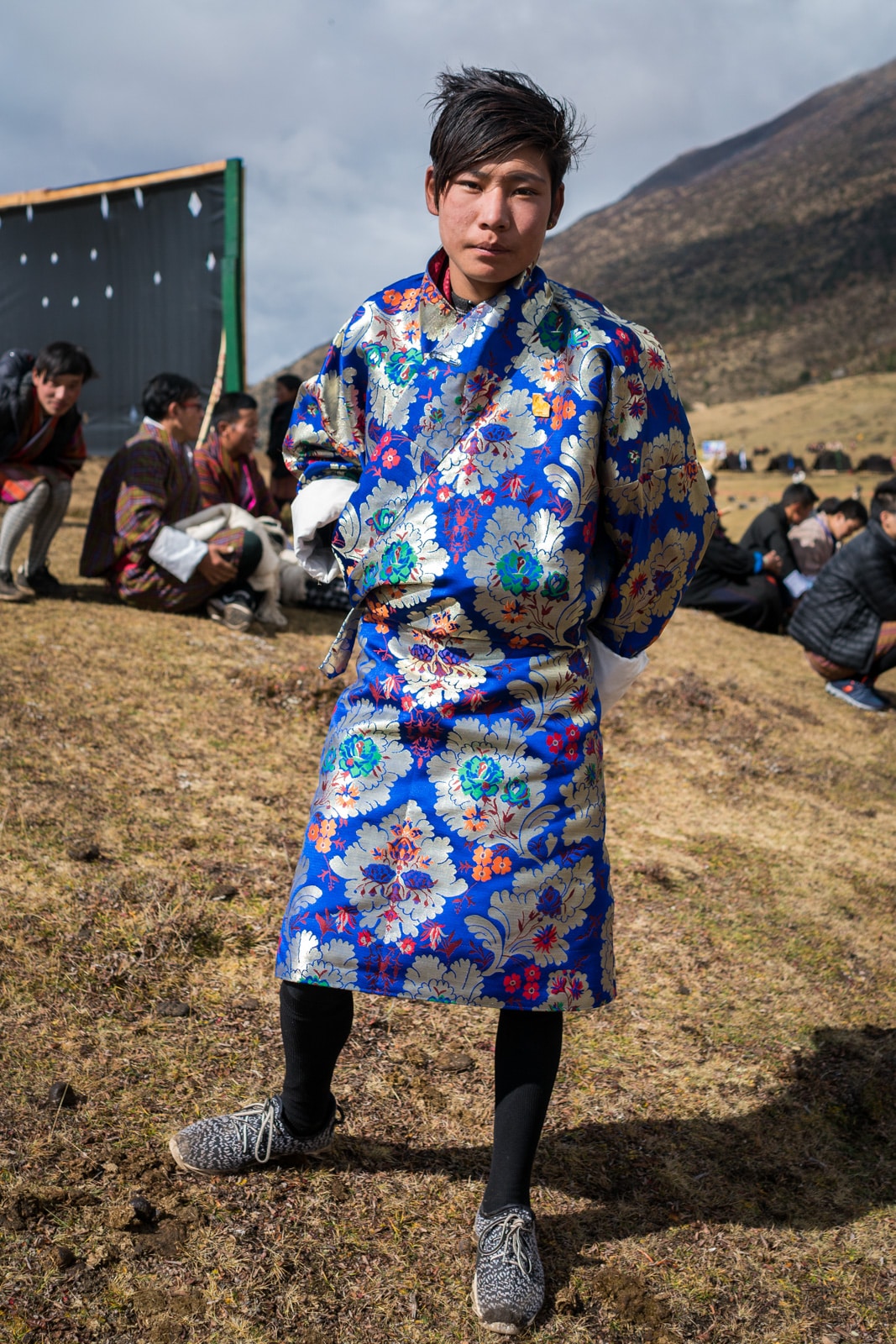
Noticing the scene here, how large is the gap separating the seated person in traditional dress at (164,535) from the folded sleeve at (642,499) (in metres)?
3.93

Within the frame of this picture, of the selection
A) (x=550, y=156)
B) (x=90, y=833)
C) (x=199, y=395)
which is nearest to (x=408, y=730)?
(x=550, y=156)

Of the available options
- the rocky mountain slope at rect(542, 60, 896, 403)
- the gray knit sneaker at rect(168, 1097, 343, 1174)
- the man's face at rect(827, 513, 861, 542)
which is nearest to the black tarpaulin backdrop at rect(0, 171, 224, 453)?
the man's face at rect(827, 513, 861, 542)

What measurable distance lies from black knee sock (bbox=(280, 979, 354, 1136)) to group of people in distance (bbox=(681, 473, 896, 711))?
12.9 feet

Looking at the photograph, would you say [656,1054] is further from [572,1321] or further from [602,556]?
[602,556]

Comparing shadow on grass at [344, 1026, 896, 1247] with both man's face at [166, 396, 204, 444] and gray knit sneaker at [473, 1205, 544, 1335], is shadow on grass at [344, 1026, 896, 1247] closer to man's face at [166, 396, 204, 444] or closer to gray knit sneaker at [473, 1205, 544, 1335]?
gray knit sneaker at [473, 1205, 544, 1335]

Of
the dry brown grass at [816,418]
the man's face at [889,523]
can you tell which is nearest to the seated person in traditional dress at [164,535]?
the man's face at [889,523]

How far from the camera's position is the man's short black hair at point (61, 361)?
4914mm

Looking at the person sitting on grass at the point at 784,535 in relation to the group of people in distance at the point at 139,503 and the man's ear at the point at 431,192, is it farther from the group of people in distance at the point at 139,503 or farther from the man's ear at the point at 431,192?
the man's ear at the point at 431,192

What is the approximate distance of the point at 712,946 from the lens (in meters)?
3.13

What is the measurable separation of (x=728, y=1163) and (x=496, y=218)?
1.93 meters

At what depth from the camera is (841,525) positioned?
26.0ft

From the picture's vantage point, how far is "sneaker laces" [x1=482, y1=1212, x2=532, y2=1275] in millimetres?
1743

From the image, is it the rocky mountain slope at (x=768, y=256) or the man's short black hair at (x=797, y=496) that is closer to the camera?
the man's short black hair at (x=797, y=496)

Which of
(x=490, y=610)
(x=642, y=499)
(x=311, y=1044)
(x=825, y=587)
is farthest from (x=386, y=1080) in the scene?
(x=825, y=587)
